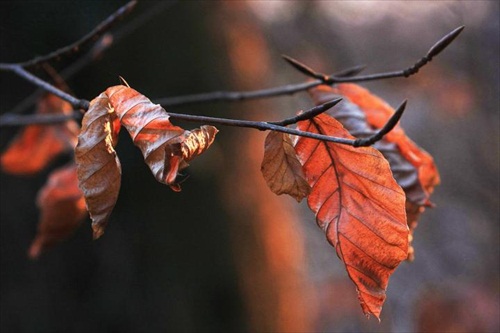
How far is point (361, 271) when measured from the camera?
574mm

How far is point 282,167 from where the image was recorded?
56 centimetres

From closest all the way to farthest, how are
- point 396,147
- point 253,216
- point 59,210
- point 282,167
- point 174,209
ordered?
point 282,167, point 396,147, point 59,210, point 174,209, point 253,216

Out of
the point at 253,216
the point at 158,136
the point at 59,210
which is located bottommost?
the point at 253,216

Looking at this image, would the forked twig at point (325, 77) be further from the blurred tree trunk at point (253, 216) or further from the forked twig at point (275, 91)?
the blurred tree trunk at point (253, 216)

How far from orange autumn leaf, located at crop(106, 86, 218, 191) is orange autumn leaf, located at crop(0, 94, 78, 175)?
32.5 inches

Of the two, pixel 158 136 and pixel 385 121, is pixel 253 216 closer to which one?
pixel 385 121

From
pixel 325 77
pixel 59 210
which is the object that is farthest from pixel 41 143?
pixel 325 77

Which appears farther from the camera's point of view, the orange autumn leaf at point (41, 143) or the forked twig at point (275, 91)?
the orange autumn leaf at point (41, 143)

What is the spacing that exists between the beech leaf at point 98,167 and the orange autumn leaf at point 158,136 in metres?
0.02

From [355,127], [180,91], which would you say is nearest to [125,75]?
[180,91]

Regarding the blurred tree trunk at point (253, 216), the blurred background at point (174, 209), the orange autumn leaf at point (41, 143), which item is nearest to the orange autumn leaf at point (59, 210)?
the orange autumn leaf at point (41, 143)

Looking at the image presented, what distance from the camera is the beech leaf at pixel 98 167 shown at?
1.70ft

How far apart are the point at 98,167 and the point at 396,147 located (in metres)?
0.41

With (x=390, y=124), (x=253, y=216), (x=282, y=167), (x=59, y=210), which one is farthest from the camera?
(x=253, y=216)
